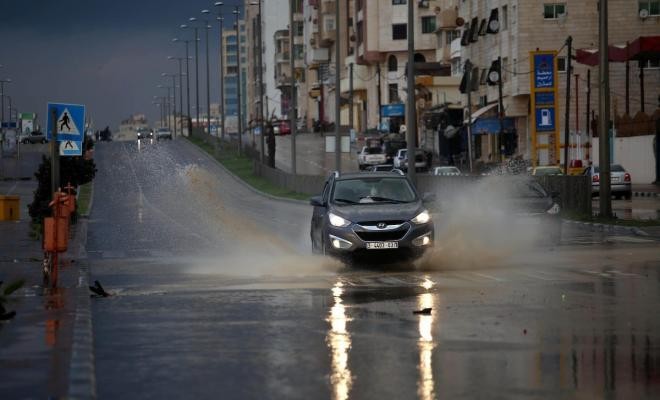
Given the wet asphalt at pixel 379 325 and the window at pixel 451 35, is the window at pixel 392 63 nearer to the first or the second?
the window at pixel 451 35

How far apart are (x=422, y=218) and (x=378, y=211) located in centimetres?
69

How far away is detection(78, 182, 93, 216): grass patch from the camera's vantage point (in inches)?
2371

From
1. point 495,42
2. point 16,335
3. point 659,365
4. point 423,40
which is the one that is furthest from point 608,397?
point 423,40

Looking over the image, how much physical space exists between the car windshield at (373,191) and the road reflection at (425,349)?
5.91m

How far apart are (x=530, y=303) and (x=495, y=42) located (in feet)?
254

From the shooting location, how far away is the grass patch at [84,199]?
6021 centimetres

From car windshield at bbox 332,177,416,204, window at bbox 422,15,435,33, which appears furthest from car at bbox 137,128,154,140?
car windshield at bbox 332,177,416,204

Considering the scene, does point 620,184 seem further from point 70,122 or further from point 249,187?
point 70,122

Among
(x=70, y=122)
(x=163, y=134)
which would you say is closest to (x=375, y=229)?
(x=70, y=122)

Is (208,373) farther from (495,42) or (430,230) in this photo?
(495,42)

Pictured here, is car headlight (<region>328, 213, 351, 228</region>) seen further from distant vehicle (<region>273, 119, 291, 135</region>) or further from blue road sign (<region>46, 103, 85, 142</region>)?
distant vehicle (<region>273, 119, 291, 135</region>)

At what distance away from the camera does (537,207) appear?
31.1 m

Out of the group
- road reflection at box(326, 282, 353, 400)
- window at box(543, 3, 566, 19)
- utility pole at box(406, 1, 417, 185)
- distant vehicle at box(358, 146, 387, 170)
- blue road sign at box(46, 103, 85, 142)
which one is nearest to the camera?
road reflection at box(326, 282, 353, 400)

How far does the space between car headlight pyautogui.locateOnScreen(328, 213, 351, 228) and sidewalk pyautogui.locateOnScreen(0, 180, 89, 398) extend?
398 centimetres
